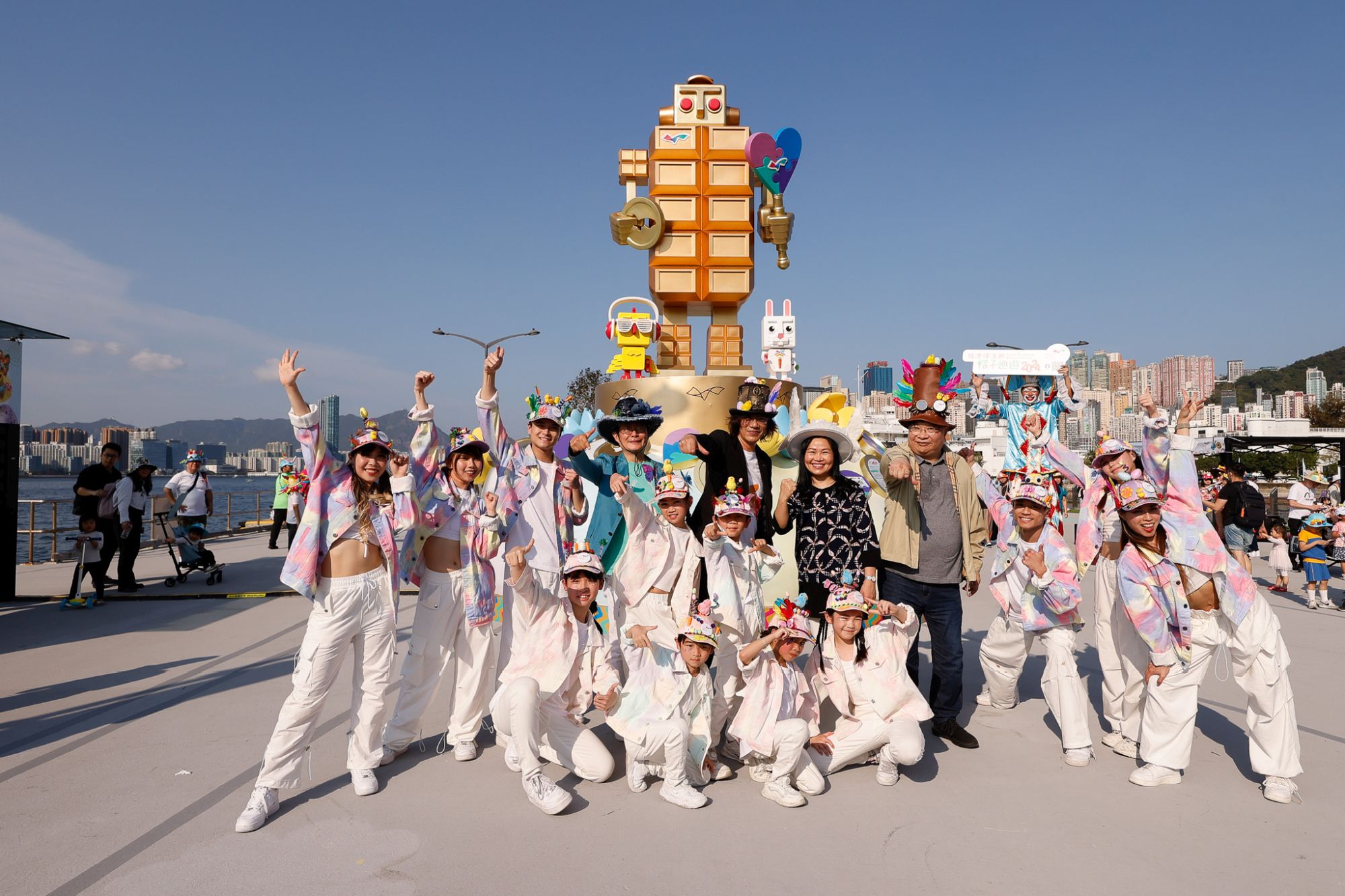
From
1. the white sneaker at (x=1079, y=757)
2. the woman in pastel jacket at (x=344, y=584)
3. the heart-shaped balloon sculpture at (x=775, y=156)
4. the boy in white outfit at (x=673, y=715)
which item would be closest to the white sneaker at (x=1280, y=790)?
the white sneaker at (x=1079, y=757)

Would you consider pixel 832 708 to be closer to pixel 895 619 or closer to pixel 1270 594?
pixel 895 619

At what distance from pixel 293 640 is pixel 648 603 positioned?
4270 millimetres

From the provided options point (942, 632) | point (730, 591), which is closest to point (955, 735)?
point (942, 632)

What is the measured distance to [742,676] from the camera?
13.0 feet

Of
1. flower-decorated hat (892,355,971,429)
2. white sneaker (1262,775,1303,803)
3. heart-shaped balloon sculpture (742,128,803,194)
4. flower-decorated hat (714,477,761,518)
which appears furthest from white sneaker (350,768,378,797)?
heart-shaped balloon sculpture (742,128,803,194)

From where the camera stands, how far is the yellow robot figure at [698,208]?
10.4 meters

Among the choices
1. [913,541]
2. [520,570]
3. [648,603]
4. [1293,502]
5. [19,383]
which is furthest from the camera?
[1293,502]

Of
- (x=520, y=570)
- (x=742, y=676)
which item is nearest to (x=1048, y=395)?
(x=742, y=676)

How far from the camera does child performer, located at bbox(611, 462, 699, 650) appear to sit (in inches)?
162

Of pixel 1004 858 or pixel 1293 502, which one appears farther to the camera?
pixel 1293 502

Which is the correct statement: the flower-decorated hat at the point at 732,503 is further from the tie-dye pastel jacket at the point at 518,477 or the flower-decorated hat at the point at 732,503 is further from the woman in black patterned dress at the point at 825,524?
the tie-dye pastel jacket at the point at 518,477

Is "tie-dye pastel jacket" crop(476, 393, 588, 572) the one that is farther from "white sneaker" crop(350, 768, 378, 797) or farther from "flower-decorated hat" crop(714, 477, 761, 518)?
"white sneaker" crop(350, 768, 378, 797)

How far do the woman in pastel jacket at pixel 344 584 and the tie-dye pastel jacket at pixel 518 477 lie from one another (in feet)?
1.93

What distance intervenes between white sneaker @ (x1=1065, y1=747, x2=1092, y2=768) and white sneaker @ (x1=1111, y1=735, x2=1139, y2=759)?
28 centimetres
